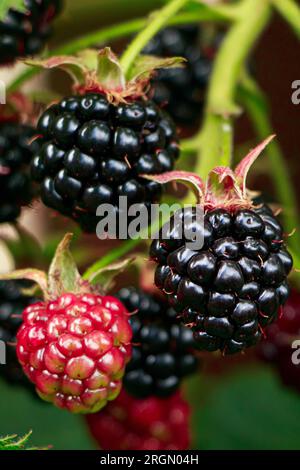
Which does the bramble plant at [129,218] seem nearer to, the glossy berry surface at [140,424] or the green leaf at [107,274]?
the green leaf at [107,274]

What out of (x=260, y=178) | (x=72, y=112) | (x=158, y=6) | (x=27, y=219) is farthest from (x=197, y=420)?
(x=72, y=112)

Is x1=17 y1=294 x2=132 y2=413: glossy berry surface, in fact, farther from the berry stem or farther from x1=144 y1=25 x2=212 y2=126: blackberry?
x1=144 y1=25 x2=212 y2=126: blackberry

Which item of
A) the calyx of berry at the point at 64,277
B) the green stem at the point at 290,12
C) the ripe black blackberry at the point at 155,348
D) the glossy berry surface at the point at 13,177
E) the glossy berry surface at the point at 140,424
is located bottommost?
the glossy berry surface at the point at 140,424

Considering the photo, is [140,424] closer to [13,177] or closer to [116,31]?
[13,177]

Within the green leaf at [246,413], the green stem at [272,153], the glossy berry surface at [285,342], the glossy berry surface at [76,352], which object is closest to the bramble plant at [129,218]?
the glossy berry surface at [76,352]

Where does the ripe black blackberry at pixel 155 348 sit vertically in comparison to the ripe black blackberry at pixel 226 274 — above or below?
below

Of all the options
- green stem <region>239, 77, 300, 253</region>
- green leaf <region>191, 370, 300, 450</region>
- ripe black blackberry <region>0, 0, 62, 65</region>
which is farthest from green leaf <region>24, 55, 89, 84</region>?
green leaf <region>191, 370, 300, 450</region>
